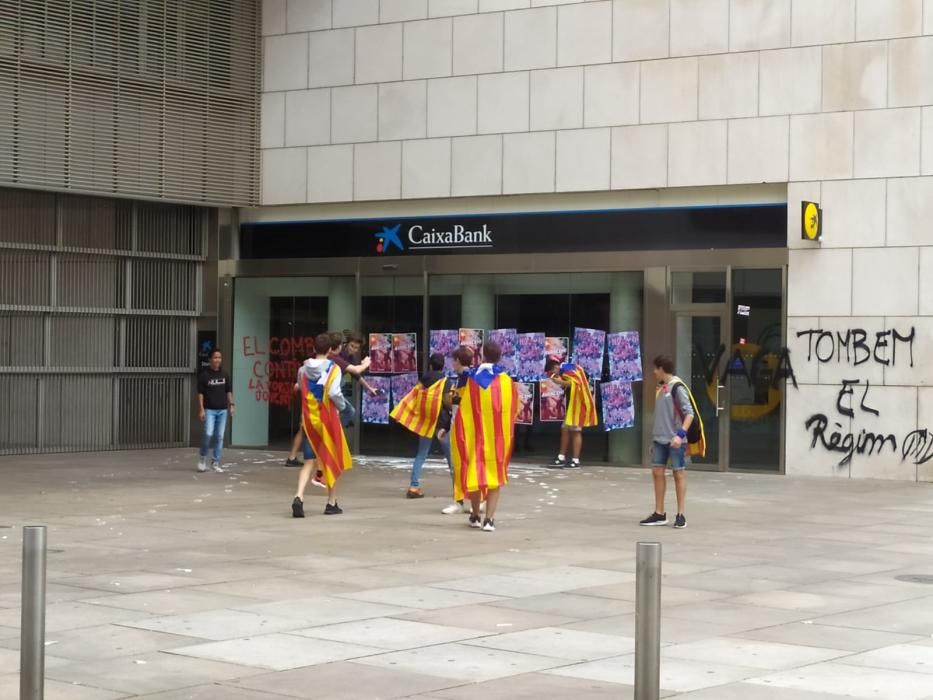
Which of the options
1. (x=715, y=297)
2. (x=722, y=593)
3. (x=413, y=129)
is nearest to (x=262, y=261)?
(x=413, y=129)

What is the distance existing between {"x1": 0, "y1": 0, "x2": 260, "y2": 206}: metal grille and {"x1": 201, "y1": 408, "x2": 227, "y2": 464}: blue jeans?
13.8 ft

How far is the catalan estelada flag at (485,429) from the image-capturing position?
14570 millimetres

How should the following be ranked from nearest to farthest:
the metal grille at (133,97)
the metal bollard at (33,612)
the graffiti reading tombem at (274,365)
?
1. the metal bollard at (33,612)
2. the metal grille at (133,97)
3. the graffiti reading tombem at (274,365)

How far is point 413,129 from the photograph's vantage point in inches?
949

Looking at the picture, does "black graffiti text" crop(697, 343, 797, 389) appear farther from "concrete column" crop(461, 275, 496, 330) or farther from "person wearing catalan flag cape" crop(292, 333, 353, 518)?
"person wearing catalan flag cape" crop(292, 333, 353, 518)

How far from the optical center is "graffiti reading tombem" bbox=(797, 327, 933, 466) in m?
20.6

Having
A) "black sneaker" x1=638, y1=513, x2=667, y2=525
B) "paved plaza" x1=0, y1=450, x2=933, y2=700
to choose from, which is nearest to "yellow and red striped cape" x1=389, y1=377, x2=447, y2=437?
"paved plaza" x1=0, y1=450, x2=933, y2=700

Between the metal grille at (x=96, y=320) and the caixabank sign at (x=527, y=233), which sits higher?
the caixabank sign at (x=527, y=233)

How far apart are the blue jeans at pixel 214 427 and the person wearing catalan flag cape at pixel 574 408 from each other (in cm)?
486

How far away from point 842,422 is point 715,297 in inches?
98.0

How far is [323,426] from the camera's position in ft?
50.9

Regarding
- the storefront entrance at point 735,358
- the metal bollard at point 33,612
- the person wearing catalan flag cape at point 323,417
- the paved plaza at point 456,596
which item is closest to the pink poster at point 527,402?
the storefront entrance at point 735,358

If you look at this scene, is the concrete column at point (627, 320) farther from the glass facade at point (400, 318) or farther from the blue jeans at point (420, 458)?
the blue jeans at point (420, 458)

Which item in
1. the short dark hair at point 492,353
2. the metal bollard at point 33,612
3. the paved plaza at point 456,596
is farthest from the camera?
the short dark hair at point 492,353
